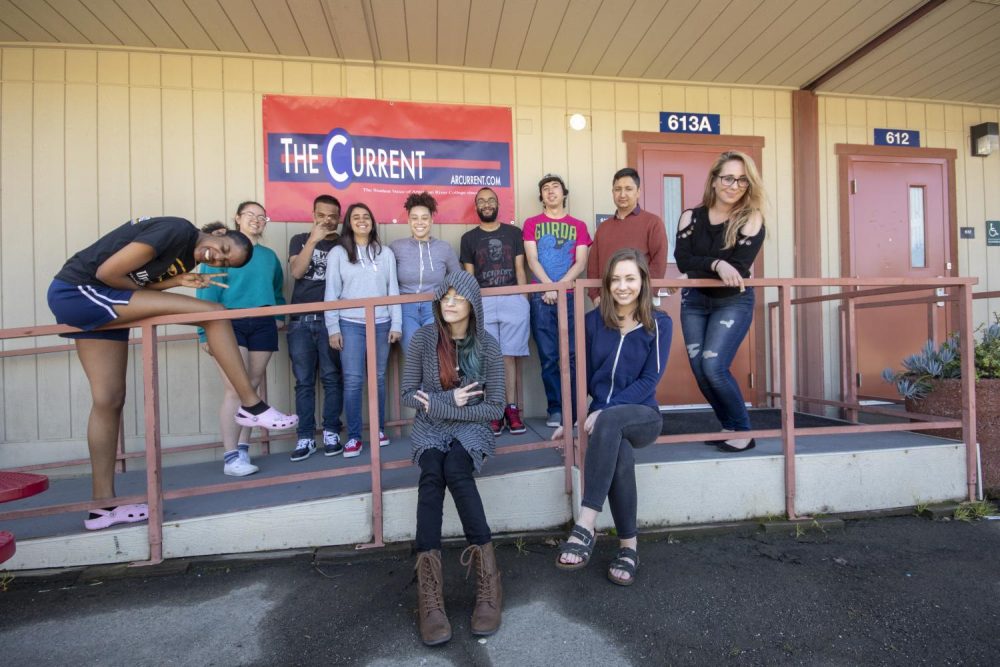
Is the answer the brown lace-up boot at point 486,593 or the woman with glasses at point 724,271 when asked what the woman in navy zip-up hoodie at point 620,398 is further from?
the woman with glasses at point 724,271

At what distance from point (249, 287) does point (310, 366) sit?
2.09 feet

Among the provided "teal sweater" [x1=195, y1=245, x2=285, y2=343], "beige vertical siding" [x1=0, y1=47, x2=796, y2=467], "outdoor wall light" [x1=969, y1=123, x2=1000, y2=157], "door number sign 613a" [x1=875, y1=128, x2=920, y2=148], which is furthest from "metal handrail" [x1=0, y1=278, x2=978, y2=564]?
"outdoor wall light" [x1=969, y1=123, x2=1000, y2=157]

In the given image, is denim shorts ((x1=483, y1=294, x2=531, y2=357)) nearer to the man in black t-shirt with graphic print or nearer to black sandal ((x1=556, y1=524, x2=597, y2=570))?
the man in black t-shirt with graphic print

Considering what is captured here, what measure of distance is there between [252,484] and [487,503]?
1.11 meters

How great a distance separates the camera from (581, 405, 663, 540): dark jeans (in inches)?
86.7

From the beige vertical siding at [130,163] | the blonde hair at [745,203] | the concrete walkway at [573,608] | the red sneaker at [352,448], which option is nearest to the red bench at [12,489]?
the concrete walkway at [573,608]

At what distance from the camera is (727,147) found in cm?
457

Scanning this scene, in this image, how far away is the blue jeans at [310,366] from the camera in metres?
3.54

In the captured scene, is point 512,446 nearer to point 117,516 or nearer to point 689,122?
point 117,516

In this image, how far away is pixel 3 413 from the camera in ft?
12.4

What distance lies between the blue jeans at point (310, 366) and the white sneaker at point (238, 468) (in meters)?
0.44

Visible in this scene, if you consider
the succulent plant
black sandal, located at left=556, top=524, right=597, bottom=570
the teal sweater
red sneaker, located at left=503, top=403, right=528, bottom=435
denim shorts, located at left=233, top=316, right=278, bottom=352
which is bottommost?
black sandal, located at left=556, top=524, right=597, bottom=570

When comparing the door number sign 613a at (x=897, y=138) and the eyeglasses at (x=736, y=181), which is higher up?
the door number sign 613a at (x=897, y=138)

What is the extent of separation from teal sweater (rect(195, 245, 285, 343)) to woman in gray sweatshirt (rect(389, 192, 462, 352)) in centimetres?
83
